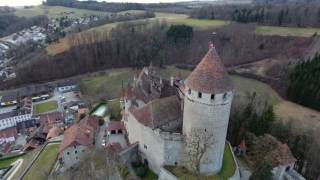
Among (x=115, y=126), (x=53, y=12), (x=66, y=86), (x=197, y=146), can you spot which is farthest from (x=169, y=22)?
(x=53, y=12)

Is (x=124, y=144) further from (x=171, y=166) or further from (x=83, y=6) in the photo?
(x=83, y=6)

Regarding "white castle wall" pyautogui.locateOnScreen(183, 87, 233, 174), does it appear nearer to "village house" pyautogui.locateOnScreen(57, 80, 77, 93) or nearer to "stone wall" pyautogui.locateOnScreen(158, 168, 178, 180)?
"stone wall" pyautogui.locateOnScreen(158, 168, 178, 180)

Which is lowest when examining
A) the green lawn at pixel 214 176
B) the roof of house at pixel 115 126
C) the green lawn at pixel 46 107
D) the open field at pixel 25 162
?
the green lawn at pixel 46 107

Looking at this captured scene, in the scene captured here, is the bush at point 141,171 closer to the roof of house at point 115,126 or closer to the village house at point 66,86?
the roof of house at point 115,126

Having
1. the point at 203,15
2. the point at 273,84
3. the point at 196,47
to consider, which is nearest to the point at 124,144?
the point at 273,84

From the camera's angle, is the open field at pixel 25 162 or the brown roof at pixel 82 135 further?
the open field at pixel 25 162

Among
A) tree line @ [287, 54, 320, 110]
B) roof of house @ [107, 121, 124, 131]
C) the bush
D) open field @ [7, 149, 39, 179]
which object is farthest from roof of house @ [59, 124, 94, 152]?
tree line @ [287, 54, 320, 110]

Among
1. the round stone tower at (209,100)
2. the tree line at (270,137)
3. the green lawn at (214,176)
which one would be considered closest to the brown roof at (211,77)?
the round stone tower at (209,100)
